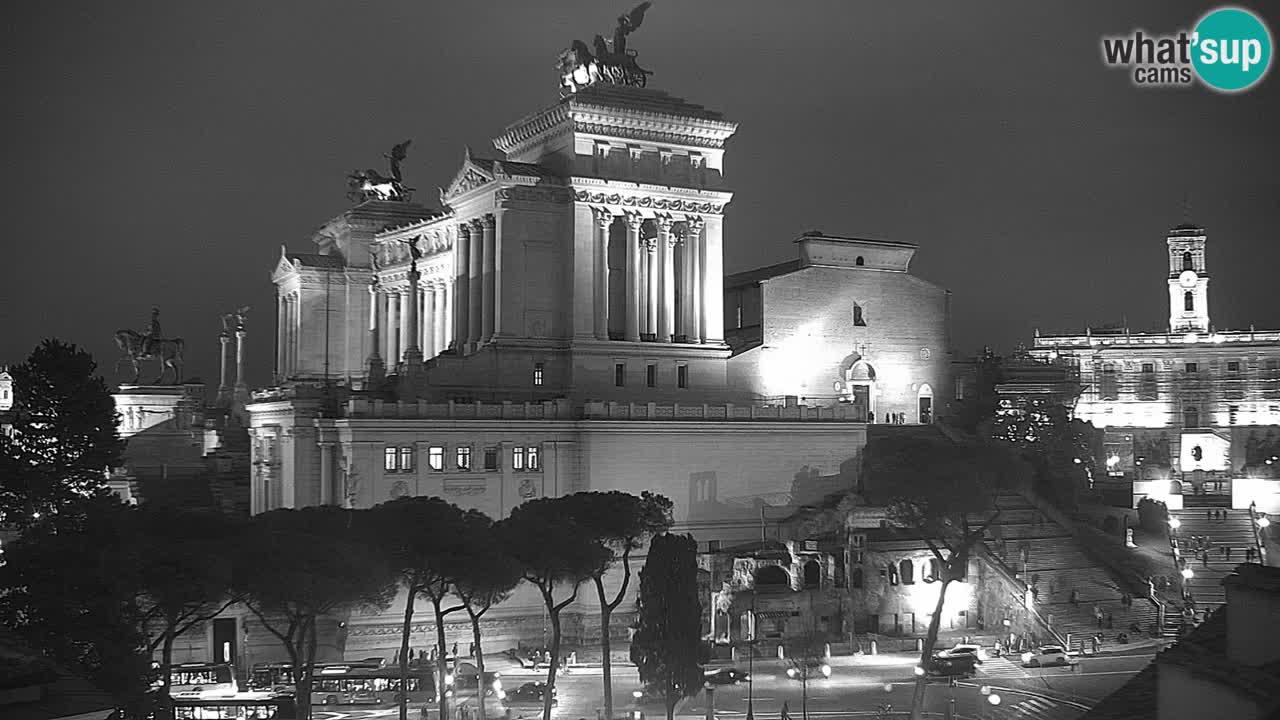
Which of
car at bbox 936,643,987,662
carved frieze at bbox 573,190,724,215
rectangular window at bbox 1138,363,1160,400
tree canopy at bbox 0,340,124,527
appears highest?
carved frieze at bbox 573,190,724,215

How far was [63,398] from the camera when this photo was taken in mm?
69312

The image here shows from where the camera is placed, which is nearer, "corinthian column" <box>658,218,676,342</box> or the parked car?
the parked car

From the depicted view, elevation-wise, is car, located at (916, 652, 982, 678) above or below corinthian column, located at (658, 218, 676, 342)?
below

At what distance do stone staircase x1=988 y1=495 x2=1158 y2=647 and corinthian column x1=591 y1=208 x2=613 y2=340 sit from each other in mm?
26649

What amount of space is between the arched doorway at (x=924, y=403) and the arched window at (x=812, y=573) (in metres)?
27.2

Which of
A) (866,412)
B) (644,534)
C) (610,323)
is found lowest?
(644,534)

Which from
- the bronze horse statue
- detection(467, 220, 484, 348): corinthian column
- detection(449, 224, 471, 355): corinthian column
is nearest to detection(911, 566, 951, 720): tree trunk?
detection(467, 220, 484, 348): corinthian column

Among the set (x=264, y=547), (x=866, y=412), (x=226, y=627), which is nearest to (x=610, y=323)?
(x=866, y=412)

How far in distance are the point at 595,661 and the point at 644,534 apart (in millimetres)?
6894

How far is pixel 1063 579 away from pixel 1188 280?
75303 mm

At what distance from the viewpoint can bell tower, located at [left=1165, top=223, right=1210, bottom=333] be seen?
13900cm

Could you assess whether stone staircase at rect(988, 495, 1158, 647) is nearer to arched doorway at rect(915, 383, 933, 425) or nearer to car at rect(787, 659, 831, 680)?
car at rect(787, 659, 831, 680)

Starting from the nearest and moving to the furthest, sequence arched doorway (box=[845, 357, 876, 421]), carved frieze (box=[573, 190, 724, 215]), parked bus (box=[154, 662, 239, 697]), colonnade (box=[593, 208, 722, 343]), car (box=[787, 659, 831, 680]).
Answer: parked bus (box=[154, 662, 239, 697]) < car (box=[787, 659, 831, 680]) < carved frieze (box=[573, 190, 724, 215]) < colonnade (box=[593, 208, 722, 343]) < arched doorway (box=[845, 357, 876, 421])

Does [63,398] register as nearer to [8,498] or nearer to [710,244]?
[8,498]
